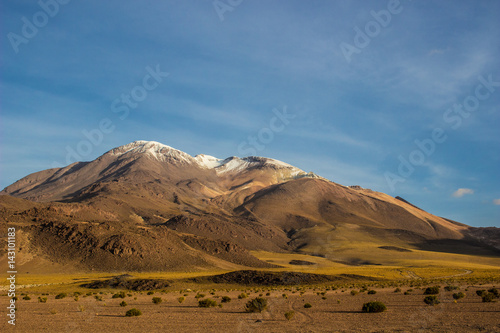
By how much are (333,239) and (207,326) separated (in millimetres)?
173979

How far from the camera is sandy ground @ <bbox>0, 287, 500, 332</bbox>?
78.9 feet

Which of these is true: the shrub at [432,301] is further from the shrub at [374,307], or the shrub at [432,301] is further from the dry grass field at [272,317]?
the shrub at [374,307]

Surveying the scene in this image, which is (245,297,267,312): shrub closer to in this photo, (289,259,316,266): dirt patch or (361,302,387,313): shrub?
(361,302,387,313): shrub

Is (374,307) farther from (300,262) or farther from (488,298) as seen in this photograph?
(300,262)

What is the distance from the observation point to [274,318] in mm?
28359

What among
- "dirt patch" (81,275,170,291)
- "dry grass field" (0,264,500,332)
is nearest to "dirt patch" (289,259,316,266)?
"dirt patch" (81,275,170,291)

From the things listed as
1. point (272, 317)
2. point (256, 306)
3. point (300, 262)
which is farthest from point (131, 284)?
point (300, 262)

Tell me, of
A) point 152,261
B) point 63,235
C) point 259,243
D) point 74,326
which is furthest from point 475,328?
point 259,243

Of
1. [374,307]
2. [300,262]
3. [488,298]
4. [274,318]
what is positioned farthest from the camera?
[300,262]

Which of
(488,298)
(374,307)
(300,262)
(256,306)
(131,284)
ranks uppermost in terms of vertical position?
(256,306)

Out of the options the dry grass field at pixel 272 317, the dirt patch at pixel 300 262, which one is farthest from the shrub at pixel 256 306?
the dirt patch at pixel 300 262

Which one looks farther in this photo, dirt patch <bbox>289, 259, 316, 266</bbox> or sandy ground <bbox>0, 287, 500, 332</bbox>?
dirt patch <bbox>289, 259, 316, 266</bbox>

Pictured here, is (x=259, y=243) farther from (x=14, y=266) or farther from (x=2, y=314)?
(x=2, y=314)

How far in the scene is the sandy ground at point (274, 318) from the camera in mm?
24062
